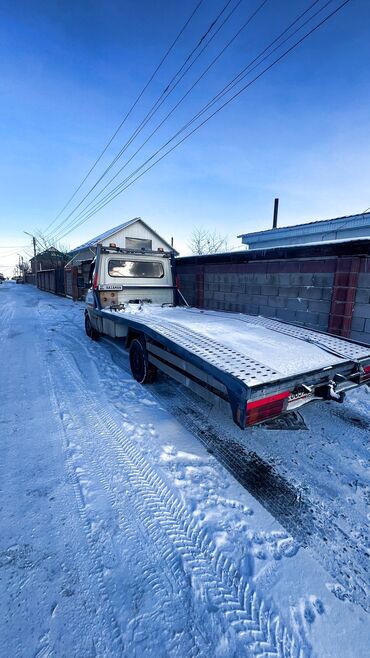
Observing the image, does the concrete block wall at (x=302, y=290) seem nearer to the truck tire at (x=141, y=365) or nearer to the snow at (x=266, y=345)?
the snow at (x=266, y=345)

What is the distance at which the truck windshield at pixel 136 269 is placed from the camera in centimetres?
644

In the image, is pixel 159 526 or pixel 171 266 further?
pixel 171 266

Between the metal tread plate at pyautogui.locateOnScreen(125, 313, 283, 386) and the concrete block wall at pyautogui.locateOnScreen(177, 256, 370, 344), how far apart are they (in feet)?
10.5

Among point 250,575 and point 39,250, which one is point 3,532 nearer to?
point 250,575

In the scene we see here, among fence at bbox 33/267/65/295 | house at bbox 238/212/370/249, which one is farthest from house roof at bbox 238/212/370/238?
fence at bbox 33/267/65/295

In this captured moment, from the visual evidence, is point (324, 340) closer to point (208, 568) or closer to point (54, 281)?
point (208, 568)

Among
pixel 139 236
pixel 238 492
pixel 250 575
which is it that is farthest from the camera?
pixel 139 236

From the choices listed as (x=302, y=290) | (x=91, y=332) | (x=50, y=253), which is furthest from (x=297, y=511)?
(x=50, y=253)

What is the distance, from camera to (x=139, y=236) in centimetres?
2548

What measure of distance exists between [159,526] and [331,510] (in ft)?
4.61

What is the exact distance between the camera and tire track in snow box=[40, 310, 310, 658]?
4.87 ft

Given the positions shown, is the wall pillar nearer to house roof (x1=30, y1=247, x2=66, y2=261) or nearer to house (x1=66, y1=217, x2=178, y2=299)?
house (x1=66, y1=217, x2=178, y2=299)

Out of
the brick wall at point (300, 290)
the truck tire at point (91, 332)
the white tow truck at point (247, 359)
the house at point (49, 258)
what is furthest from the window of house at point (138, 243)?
the white tow truck at point (247, 359)

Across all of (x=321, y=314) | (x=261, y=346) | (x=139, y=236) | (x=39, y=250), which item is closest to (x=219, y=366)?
(x=261, y=346)
